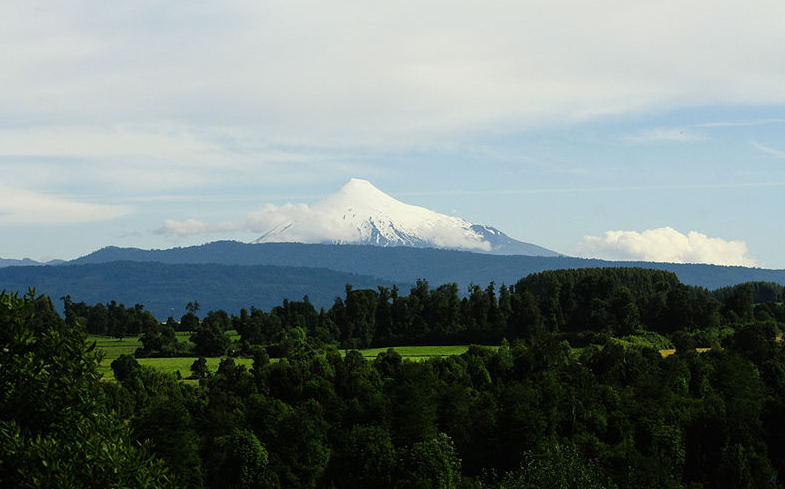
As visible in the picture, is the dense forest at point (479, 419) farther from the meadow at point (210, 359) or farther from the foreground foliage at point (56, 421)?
the foreground foliage at point (56, 421)

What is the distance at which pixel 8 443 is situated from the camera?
33125 mm

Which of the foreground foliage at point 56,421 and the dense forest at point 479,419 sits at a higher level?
the foreground foliage at point 56,421

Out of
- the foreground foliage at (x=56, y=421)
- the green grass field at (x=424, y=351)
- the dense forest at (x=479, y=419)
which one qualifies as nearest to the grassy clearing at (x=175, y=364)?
the dense forest at (x=479, y=419)

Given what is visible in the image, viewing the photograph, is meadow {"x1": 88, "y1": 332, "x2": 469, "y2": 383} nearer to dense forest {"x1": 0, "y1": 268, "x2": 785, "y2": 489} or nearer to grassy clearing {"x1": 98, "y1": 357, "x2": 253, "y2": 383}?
grassy clearing {"x1": 98, "y1": 357, "x2": 253, "y2": 383}

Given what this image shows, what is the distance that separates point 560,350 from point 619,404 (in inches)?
1062

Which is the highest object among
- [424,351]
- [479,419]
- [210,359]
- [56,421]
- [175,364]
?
[56,421]

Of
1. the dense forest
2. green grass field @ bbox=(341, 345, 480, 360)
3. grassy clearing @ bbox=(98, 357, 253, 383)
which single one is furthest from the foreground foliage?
green grass field @ bbox=(341, 345, 480, 360)

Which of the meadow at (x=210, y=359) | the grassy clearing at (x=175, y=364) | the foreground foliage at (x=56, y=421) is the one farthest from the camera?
the meadow at (x=210, y=359)

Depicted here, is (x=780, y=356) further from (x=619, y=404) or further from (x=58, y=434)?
Answer: (x=58, y=434)

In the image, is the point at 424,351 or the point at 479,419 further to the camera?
the point at 424,351

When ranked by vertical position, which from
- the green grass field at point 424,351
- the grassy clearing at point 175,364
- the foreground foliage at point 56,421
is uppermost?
the foreground foliage at point 56,421

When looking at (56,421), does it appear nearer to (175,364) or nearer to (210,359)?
(175,364)

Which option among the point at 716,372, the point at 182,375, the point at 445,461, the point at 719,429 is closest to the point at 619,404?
the point at 719,429

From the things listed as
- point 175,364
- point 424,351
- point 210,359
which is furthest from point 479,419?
point 210,359
